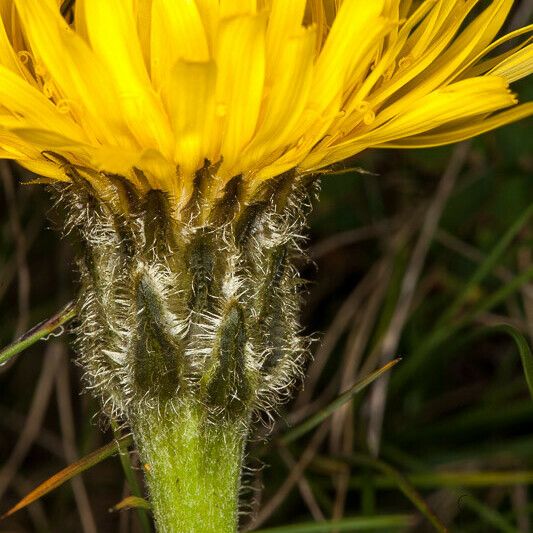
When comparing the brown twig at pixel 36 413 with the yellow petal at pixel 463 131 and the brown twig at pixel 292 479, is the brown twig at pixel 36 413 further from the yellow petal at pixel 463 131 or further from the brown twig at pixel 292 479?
the yellow petal at pixel 463 131

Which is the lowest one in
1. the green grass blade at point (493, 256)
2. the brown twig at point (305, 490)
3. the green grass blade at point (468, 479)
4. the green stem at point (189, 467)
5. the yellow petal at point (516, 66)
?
the green grass blade at point (468, 479)

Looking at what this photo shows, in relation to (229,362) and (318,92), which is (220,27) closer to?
(318,92)

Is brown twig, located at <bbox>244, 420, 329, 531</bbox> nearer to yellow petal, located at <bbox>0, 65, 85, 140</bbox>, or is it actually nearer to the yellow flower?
the yellow flower

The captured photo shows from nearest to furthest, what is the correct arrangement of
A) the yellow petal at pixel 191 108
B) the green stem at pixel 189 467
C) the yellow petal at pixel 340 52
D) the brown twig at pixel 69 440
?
the yellow petal at pixel 191 108
the yellow petal at pixel 340 52
the green stem at pixel 189 467
the brown twig at pixel 69 440

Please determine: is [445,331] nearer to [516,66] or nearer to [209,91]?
[516,66]

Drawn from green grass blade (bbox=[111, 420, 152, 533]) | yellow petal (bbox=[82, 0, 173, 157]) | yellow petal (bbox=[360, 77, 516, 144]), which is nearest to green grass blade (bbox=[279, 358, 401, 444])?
green grass blade (bbox=[111, 420, 152, 533])

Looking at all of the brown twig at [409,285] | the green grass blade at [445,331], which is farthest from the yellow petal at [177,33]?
the brown twig at [409,285]
